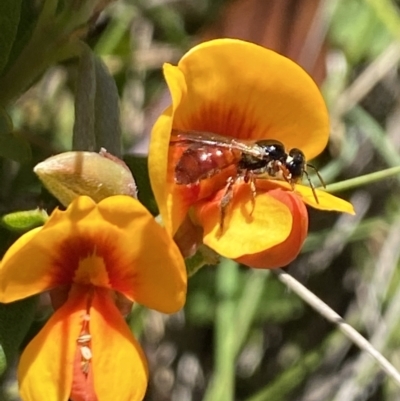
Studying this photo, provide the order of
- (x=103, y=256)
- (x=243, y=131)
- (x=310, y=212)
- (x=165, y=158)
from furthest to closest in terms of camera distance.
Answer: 1. (x=310, y=212)
2. (x=243, y=131)
3. (x=103, y=256)
4. (x=165, y=158)

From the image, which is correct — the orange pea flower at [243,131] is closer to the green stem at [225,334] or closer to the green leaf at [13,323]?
the green leaf at [13,323]

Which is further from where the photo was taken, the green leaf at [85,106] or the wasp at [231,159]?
the green leaf at [85,106]

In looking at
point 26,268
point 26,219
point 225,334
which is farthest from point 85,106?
point 225,334

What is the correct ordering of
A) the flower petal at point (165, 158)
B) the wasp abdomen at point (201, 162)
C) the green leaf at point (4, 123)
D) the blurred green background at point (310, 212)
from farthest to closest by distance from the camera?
the blurred green background at point (310, 212) < the green leaf at point (4, 123) < the wasp abdomen at point (201, 162) < the flower petal at point (165, 158)

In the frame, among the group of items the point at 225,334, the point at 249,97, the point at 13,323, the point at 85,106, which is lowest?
the point at 225,334

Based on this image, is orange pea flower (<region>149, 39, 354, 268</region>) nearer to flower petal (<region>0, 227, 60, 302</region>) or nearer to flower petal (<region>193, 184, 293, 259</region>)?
flower petal (<region>193, 184, 293, 259</region>)

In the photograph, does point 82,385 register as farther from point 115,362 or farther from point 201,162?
point 201,162

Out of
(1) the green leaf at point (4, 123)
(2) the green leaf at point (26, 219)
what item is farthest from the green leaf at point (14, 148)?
(2) the green leaf at point (26, 219)

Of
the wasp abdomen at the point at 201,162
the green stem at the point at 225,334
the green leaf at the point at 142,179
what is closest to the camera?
the wasp abdomen at the point at 201,162
